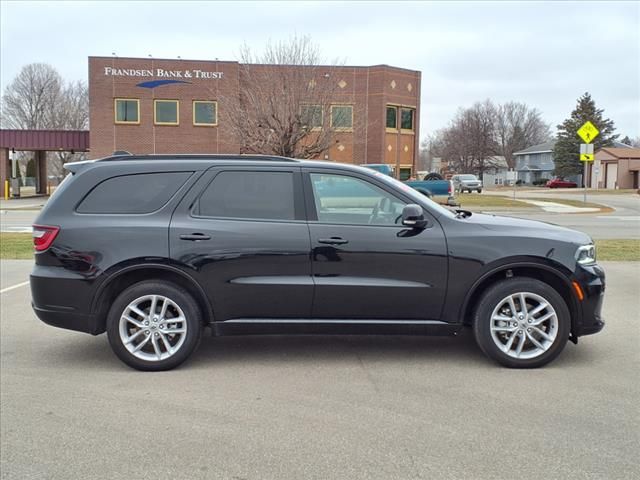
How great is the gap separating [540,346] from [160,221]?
131 inches

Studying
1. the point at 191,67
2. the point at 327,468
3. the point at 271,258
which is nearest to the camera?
the point at 327,468

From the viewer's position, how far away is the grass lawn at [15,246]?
1186 centimetres

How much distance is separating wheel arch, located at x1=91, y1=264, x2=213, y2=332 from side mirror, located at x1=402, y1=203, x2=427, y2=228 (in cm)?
178

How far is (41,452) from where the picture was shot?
3629 millimetres

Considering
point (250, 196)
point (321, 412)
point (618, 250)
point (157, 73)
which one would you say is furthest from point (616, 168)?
point (321, 412)

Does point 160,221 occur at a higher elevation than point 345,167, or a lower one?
lower

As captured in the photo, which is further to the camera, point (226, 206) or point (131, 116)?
point (131, 116)

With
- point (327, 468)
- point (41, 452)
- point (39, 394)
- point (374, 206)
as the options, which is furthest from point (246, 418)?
point (374, 206)

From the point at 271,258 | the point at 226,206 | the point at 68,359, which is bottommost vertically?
the point at 68,359

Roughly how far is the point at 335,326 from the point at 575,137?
2902 inches

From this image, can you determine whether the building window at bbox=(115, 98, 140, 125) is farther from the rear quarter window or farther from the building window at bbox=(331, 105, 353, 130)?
the rear quarter window

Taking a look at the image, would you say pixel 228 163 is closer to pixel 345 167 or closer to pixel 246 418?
pixel 345 167

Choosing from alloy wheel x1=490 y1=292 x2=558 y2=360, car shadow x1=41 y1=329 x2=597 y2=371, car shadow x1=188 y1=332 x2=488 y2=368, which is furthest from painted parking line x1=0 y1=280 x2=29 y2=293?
alloy wheel x1=490 y1=292 x2=558 y2=360

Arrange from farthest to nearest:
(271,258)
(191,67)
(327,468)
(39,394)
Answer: (191,67) < (271,258) < (39,394) < (327,468)
